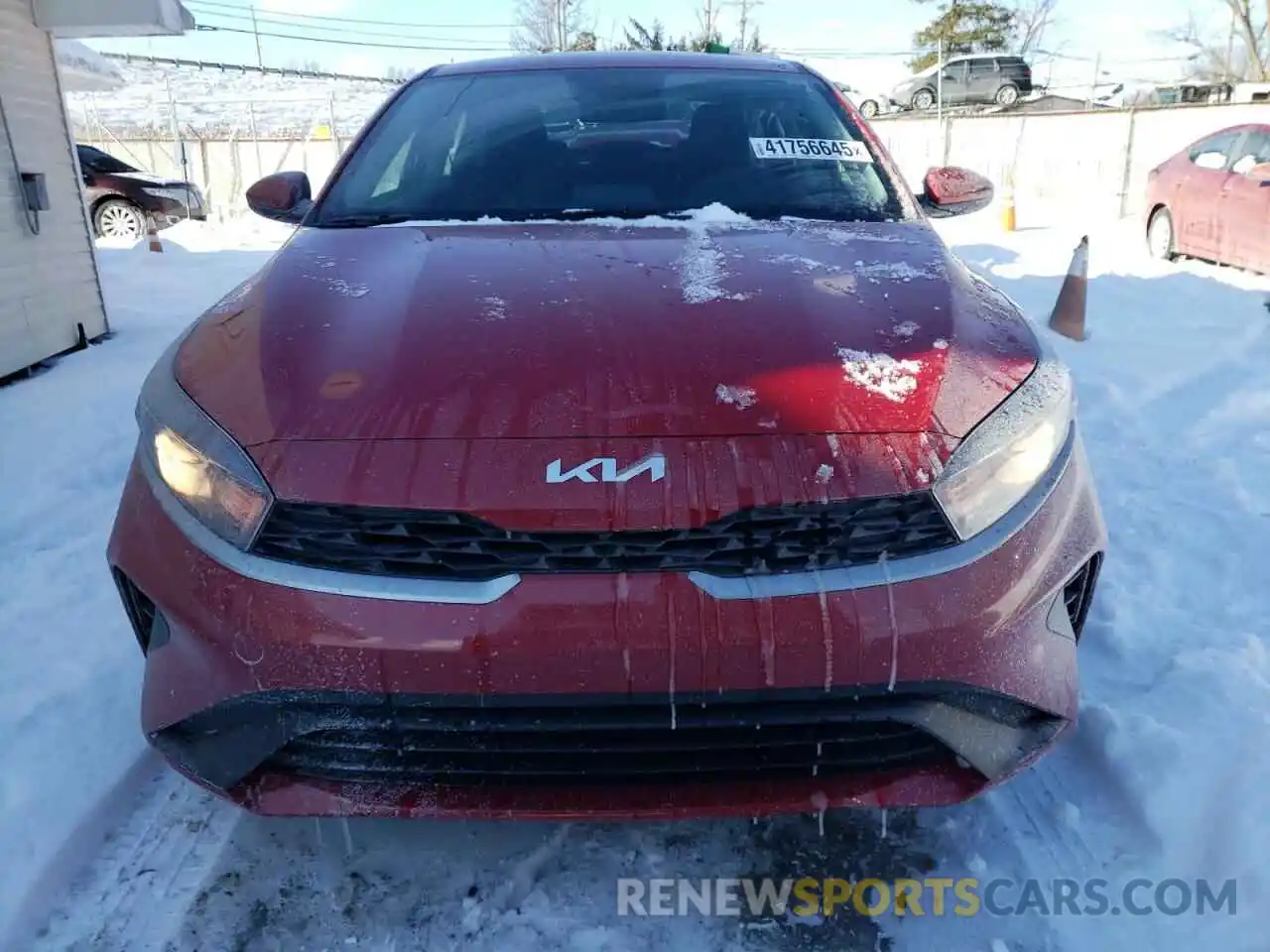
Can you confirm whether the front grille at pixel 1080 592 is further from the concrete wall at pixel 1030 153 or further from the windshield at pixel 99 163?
the concrete wall at pixel 1030 153

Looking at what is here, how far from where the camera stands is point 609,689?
1422mm

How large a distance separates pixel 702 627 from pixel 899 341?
709 mm

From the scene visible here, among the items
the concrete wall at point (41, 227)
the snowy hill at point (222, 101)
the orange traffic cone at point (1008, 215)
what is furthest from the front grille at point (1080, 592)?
the snowy hill at point (222, 101)

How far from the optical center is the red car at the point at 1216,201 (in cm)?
→ 834

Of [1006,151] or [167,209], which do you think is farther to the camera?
[1006,151]

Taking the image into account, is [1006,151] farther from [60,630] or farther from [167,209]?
[60,630]

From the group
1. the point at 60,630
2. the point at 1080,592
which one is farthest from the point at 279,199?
the point at 1080,592

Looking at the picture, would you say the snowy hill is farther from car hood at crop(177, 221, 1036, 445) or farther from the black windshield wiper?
car hood at crop(177, 221, 1036, 445)

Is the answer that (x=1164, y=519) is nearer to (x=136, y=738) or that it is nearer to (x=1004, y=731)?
(x=1004, y=731)

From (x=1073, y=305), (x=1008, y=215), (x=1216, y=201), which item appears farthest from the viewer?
(x=1008, y=215)

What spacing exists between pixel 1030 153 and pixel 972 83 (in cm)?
1160

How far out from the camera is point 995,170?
19.3m

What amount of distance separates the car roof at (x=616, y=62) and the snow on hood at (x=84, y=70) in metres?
9.63

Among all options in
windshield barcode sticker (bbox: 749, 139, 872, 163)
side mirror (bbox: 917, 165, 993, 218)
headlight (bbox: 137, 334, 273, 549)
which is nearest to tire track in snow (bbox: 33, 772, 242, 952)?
headlight (bbox: 137, 334, 273, 549)
